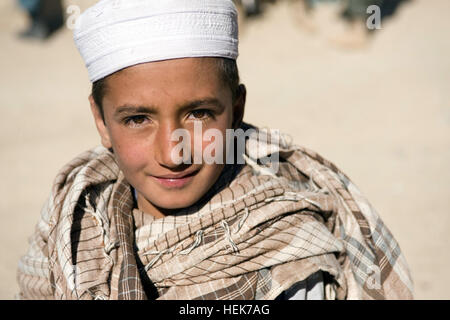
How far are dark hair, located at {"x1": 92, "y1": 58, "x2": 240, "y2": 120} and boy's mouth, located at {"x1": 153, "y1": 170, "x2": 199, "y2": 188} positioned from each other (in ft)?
1.06

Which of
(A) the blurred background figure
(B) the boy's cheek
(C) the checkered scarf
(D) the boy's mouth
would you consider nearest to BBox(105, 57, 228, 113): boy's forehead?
(B) the boy's cheek

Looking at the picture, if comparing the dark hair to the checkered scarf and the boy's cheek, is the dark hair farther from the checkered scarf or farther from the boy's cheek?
the checkered scarf

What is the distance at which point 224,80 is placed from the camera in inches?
60.9

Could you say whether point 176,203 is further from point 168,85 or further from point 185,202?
point 168,85

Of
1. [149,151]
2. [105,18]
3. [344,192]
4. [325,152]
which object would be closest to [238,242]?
[149,151]

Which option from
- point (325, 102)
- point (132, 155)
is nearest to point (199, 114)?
point (132, 155)

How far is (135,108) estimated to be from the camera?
4.78 ft

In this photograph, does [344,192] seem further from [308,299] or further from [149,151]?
[149,151]

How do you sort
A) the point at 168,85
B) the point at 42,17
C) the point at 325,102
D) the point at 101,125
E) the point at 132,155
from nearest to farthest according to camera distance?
the point at 168,85 < the point at 132,155 < the point at 101,125 < the point at 325,102 < the point at 42,17

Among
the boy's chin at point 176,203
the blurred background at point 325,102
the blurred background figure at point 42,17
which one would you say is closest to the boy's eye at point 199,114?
the boy's chin at point 176,203

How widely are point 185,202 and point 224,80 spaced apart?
0.44 meters

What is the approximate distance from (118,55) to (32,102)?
7043 millimetres

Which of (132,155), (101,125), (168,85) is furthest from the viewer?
(101,125)

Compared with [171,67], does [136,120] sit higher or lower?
lower
